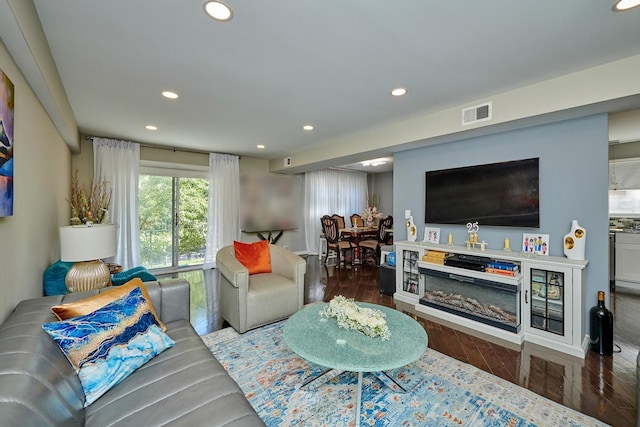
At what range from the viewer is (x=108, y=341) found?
133 centimetres

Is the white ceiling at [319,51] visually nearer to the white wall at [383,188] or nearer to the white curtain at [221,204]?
the white curtain at [221,204]

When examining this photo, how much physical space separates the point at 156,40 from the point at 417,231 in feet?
11.3

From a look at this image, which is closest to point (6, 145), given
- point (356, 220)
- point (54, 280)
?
point (54, 280)

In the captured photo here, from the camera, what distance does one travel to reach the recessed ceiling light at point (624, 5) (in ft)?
4.81

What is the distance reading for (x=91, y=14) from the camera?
157 centimetres

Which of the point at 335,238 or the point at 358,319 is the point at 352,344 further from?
the point at 335,238

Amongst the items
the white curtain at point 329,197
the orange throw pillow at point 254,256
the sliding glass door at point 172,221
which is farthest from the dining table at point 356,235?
the sliding glass door at point 172,221

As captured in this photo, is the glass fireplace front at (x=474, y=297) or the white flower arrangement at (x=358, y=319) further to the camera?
the glass fireplace front at (x=474, y=297)

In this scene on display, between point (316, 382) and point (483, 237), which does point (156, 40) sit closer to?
point (316, 382)

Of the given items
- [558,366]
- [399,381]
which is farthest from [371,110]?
[558,366]

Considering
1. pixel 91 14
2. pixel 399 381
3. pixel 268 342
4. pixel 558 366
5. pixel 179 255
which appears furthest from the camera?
pixel 179 255

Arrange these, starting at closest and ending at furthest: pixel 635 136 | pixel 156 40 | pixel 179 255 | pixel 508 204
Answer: pixel 156 40 → pixel 508 204 → pixel 635 136 → pixel 179 255

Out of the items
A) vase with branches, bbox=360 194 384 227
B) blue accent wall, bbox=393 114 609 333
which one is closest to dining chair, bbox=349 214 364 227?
vase with branches, bbox=360 194 384 227

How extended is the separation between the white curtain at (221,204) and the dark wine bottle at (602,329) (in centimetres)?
544
